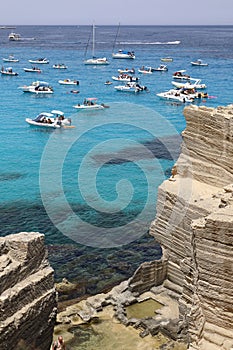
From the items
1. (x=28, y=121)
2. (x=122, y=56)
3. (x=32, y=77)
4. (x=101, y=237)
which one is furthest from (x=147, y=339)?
(x=122, y=56)

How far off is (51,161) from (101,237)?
52.4 feet

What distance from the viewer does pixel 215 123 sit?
669 inches

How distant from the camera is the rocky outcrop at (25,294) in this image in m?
12.2

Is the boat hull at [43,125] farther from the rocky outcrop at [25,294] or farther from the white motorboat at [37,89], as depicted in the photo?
the rocky outcrop at [25,294]

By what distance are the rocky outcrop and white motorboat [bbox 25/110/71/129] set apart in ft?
120

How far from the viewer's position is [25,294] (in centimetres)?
1266

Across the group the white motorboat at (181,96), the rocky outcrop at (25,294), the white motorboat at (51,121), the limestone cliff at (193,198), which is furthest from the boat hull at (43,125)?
the rocky outcrop at (25,294)

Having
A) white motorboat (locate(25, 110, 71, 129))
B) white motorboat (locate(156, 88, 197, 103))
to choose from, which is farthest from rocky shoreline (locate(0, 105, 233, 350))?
white motorboat (locate(156, 88, 197, 103))

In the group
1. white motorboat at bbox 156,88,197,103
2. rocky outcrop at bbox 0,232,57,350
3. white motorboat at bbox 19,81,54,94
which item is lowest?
white motorboat at bbox 19,81,54,94

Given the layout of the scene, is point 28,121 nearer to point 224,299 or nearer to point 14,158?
point 14,158

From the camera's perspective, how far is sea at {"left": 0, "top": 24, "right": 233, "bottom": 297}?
23.8m

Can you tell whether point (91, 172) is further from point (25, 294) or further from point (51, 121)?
point (25, 294)

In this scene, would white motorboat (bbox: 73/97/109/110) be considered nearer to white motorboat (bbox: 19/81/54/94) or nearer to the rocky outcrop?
white motorboat (bbox: 19/81/54/94)

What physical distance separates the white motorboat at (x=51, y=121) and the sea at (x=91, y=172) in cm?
58
